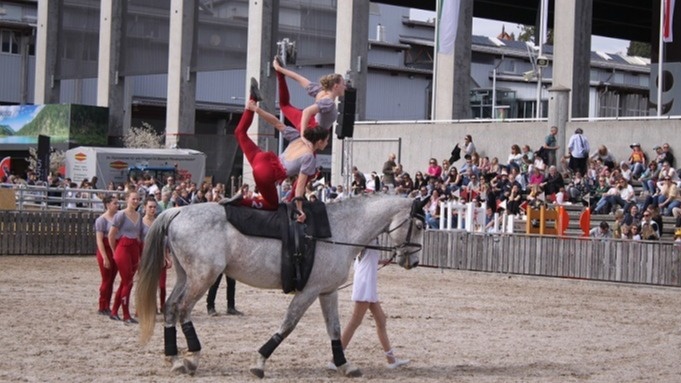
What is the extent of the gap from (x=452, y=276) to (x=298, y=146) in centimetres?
1531

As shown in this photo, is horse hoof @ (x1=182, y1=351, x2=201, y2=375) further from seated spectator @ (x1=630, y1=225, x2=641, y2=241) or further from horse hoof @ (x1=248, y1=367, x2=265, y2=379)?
seated spectator @ (x1=630, y1=225, x2=641, y2=241)

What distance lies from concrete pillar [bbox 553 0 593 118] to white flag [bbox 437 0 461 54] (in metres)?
3.19

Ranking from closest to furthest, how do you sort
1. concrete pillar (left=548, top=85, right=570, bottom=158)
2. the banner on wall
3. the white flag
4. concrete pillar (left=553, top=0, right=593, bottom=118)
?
concrete pillar (left=548, top=85, right=570, bottom=158) → concrete pillar (left=553, top=0, right=593, bottom=118) → the white flag → the banner on wall

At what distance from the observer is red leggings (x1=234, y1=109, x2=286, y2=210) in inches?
469

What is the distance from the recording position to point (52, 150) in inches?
2028

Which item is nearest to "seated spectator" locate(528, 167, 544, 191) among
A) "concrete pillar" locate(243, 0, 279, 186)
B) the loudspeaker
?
the loudspeaker

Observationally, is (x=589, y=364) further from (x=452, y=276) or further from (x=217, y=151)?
(x=217, y=151)

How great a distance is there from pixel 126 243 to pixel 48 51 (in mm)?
42446

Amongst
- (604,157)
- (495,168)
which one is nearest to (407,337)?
(495,168)

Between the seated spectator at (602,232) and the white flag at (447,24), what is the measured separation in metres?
12.7

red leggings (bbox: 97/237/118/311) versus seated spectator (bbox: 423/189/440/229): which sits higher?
seated spectator (bbox: 423/189/440/229)

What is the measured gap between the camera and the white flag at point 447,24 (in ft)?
122

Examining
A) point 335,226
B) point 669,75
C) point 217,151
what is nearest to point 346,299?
point 335,226

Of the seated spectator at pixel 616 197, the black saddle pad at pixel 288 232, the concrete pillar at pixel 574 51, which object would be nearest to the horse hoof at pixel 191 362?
the black saddle pad at pixel 288 232
